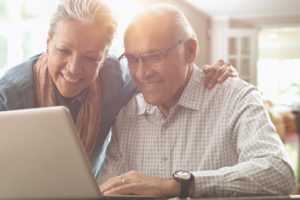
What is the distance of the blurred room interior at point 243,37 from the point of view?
1.26 m

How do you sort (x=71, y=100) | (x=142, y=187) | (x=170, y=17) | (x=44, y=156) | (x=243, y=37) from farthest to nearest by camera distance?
(x=243, y=37)
(x=71, y=100)
(x=170, y=17)
(x=142, y=187)
(x=44, y=156)

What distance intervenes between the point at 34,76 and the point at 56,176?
479mm

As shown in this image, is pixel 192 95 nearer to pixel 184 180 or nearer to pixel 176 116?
pixel 176 116

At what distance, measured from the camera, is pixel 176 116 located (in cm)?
117

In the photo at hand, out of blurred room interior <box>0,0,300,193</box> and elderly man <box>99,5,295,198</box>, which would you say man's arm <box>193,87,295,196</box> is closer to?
elderly man <box>99,5,295,198</box>

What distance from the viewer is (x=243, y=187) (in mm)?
917

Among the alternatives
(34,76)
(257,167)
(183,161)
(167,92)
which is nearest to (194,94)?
(167,92)

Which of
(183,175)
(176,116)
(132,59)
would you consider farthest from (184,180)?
(132,59)

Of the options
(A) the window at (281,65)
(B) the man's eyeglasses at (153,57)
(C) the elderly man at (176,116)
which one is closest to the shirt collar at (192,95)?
(C) the elderly man at (176,116)

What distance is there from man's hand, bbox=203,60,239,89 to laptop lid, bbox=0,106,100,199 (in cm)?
51

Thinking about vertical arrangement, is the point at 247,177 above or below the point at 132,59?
below

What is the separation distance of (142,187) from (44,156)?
0.76 ft

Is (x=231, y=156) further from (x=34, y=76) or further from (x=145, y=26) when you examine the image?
(x=34, y=76)

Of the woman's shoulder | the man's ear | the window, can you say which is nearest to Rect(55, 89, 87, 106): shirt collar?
the woman's shoulder
